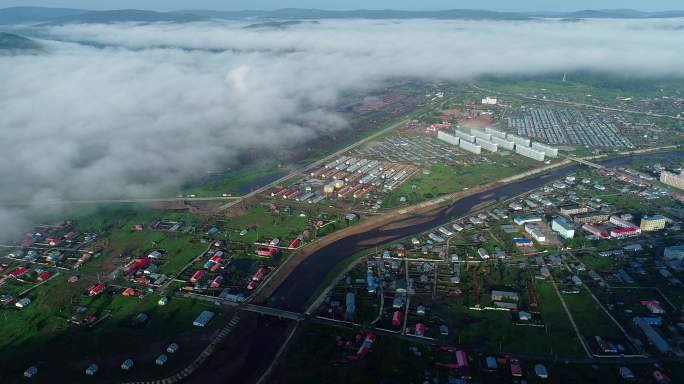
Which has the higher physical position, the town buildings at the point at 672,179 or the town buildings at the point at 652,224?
the town buildings at the point at 672,179

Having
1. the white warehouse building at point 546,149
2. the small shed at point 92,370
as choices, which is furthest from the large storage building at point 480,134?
the small shed at point 92,370

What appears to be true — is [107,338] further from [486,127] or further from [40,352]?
[486,127]

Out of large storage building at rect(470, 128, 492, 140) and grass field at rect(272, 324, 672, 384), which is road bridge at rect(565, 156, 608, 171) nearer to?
large storage building at rect(470, 128, 492, 140)

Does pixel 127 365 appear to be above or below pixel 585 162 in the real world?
below

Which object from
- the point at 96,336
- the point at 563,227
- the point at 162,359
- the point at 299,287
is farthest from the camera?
the point at 563,227

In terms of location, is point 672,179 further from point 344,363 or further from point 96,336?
point 96,336

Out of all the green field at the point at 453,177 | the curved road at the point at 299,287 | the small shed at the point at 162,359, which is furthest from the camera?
the green field at the point at 453,177

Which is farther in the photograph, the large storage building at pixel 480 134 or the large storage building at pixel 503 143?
the large storage building at pixel 480 134

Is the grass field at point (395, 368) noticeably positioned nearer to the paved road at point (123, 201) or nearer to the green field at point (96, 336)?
the green field at point (96, 336)

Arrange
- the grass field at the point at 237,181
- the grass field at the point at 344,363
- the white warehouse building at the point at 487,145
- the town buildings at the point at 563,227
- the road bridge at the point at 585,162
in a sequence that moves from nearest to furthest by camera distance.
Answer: the grass field at the point at 344,363 → the town buildings at the point at 563,227 → the grass field at the point at 237,181 → the road bridge at the point at 585,162 → the white warehouse building at the point at 487,145

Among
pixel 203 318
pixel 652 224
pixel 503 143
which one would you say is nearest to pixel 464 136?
pixel 503 143
